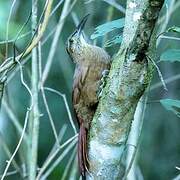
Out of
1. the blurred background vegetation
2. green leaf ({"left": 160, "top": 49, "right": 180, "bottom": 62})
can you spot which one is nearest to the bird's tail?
green leaf ({"left": 160, "top": 49, "right": 180, "bottom": 62})

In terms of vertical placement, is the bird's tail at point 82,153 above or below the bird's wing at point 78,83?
below

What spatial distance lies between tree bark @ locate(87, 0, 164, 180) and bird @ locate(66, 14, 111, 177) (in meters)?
0.13

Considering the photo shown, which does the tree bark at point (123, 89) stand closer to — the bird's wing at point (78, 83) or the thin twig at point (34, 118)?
the bird's wing at point (78, 83)

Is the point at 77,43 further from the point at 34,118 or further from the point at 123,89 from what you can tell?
the point at 123,89

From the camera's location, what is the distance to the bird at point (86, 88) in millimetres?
2310

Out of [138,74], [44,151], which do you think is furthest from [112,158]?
[44,151]

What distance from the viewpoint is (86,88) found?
2.52m

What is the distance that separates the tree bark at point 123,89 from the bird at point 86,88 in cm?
13

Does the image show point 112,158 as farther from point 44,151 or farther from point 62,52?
point 44,151

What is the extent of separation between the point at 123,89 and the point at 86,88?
59 cm

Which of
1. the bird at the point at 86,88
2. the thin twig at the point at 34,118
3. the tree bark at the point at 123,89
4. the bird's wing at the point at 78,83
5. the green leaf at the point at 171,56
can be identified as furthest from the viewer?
the thin twig at the point at 34,118

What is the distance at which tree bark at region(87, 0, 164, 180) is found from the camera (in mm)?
1787

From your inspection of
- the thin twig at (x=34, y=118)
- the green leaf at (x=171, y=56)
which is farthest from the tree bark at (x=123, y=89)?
Result: the thin twig at (x=34, y=118)

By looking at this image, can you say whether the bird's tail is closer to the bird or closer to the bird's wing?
the bird
